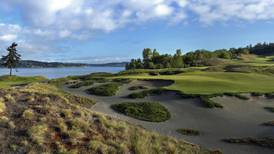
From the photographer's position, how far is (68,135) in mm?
11562

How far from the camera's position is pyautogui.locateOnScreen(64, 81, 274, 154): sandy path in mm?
18534

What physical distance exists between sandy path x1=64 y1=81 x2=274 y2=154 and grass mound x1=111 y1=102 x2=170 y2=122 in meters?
0.54

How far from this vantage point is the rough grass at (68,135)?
1070cm

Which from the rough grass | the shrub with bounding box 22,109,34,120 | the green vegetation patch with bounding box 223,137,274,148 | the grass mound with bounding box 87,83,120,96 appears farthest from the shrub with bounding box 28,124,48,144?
the grass mound with bounding box 87,83,120,96

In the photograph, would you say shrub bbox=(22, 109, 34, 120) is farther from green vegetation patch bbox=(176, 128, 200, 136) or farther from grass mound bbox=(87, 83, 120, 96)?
grass mound bbox=(87, 83, 120, 96)

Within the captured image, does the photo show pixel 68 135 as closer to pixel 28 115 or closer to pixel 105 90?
pixel 28 115

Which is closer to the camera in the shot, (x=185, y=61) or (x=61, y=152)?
(x=61, y=152)

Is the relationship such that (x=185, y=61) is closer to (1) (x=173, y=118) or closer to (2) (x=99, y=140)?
(1) (x=173, y=118)

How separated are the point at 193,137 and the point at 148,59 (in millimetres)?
87133

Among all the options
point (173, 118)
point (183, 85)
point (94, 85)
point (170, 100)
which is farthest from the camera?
point (94, 85)

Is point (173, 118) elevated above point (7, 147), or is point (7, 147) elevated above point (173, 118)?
point (7, 147)

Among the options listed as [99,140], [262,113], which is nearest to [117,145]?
[99,140]

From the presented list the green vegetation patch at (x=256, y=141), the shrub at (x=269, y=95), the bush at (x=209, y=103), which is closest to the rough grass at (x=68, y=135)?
the green vegetation patch at (x=256, y=141)

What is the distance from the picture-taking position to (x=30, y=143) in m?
10.7
